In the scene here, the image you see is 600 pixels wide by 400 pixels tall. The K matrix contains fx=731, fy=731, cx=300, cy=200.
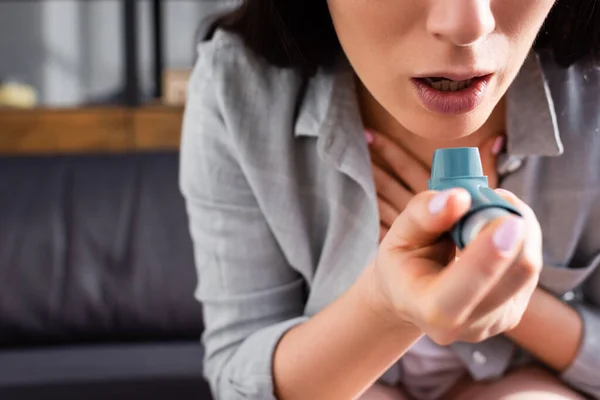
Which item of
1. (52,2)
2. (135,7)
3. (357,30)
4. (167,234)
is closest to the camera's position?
(357,30)

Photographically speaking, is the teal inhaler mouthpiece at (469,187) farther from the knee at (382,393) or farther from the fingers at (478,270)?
the knee at (382,393)

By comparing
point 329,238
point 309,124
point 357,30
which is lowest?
point 329,238

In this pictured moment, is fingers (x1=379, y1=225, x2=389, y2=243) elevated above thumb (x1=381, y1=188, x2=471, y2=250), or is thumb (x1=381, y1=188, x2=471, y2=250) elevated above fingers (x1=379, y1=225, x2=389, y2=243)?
thumb (x1=381, y1=188, x2=471, y2=250)

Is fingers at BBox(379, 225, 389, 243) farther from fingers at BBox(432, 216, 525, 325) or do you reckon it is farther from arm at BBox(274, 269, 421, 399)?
fingers at BBox(432, 216, 525, 325)

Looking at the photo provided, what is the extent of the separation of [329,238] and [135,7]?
1.28m

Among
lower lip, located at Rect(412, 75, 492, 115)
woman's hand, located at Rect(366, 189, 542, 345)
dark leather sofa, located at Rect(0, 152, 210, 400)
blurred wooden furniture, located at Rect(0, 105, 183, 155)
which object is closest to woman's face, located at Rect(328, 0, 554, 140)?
lower lip, located at Rect(412, 75, 492, 115)

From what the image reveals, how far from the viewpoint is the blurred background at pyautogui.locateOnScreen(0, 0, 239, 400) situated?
119 centimetres

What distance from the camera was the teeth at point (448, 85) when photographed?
50cm

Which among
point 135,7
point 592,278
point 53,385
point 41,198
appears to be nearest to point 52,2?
point 135,7

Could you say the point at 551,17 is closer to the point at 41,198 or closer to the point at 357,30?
the point at 357,30

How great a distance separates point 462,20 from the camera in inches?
17.1

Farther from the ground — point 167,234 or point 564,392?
point 564,392

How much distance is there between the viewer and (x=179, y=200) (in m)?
1.44

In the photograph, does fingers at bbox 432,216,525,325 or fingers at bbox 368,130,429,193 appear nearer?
fingers at bbox 432,216,525,325
